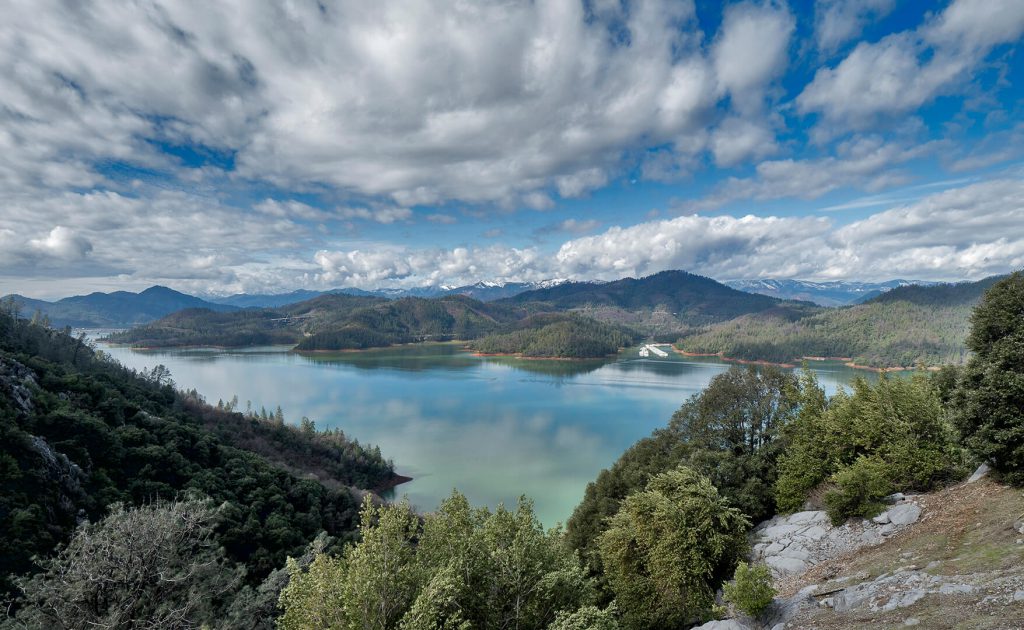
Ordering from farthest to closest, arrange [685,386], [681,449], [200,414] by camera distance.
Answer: [685,386], [200,414], [681,449]

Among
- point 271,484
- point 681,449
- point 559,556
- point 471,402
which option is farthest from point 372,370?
point 559,556

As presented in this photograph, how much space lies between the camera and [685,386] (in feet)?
331

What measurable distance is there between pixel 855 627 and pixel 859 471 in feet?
24.8

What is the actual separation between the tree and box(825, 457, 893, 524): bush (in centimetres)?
1932

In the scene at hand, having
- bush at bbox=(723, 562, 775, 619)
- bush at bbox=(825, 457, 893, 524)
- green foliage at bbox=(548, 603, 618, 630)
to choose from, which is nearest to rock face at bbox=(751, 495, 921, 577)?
bush at bbox=(825, 457, 893, 524)

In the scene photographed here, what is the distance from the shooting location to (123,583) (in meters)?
11.6

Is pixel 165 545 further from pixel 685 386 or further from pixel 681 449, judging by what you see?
pixel 685 386

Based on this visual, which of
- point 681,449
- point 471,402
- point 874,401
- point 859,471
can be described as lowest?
point 471,402

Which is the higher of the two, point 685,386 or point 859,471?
point 859,471

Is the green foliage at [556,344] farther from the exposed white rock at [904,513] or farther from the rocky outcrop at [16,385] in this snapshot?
the exposed white rock at [904,513]

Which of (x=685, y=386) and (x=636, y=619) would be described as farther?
(x=685, y=386)

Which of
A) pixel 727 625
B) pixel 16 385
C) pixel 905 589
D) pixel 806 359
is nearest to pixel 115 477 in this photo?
pixel 16 385

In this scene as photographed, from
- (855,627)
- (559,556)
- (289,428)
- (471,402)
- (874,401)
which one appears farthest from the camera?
(471,402)

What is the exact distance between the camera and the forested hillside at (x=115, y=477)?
65.4 ft
